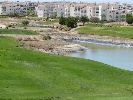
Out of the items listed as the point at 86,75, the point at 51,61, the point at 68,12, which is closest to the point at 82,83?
the point at 86,75

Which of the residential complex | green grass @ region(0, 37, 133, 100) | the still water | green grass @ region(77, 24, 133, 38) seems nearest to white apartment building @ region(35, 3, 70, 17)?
the residential complex

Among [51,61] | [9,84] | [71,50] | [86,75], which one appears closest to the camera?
[9,84]

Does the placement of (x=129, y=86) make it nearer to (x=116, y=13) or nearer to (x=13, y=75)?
(x=13, y=75)

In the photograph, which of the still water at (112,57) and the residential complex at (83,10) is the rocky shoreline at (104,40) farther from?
the residential complex at (83,10)

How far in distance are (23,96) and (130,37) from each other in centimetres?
7140

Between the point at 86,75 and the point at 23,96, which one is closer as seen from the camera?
the point at 23,96

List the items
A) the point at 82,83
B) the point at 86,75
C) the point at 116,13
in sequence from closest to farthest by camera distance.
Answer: the point at 82,83, the point at 86,75, the point at 116,13

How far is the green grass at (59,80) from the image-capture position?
70.4 ft

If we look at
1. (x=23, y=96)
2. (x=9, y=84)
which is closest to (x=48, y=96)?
(x=23, y=96)

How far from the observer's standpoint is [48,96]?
2095cm

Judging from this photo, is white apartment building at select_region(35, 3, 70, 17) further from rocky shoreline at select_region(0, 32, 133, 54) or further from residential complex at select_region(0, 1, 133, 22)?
rocky shoreline at select_region(0, 32, 133, 54)

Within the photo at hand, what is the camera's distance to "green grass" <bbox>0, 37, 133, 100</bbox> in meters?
21.4

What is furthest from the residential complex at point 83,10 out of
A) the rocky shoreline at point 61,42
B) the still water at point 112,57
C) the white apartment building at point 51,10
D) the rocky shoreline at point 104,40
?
the still water at point 112,57

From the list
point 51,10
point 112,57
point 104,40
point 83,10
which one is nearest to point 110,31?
point 104,40
